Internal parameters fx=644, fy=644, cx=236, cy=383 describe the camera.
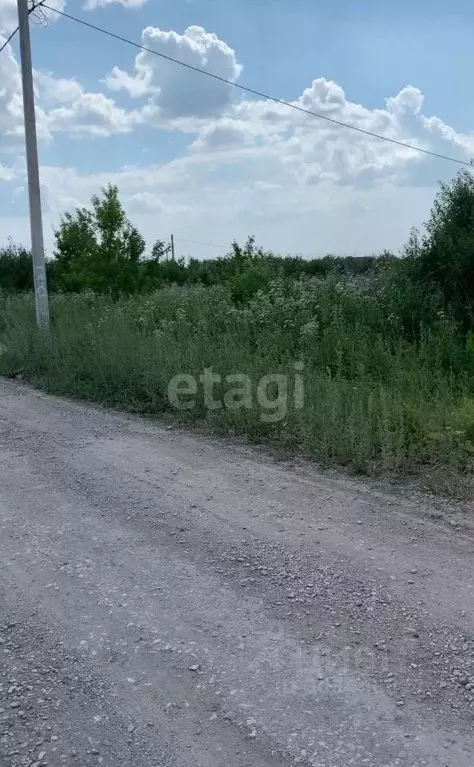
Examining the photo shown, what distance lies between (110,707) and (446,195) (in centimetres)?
924

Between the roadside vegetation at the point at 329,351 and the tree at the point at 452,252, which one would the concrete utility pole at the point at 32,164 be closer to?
the roadside vegetation at the point at 329,351

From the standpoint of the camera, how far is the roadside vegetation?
5.58m

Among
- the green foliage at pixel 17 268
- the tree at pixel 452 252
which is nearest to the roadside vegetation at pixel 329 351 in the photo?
the tree at pixel 452 252

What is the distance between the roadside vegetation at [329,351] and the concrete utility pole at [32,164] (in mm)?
613

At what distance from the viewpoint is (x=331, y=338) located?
8.66 m

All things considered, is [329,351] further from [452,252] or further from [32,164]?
[32,164]

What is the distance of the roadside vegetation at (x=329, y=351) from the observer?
558 centimetres

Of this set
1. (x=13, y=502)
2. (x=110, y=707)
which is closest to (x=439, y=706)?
(x=110, y=707)

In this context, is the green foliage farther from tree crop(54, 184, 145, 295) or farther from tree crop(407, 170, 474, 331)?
tree crop(407, 170, 474, 331)

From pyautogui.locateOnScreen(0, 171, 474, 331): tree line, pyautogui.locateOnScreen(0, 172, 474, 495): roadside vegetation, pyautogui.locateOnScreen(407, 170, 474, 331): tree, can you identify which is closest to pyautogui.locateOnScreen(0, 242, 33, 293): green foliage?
pyautogui.locateOnScreen(0, 171, 474, 331): tree line

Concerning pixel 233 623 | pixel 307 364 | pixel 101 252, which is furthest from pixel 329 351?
pixel 101 252

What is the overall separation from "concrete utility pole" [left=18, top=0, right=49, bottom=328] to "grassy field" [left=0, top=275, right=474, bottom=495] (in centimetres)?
61

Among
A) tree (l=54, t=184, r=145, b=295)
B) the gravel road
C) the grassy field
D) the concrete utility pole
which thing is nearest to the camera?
the gravel road

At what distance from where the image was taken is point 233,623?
126 inches
